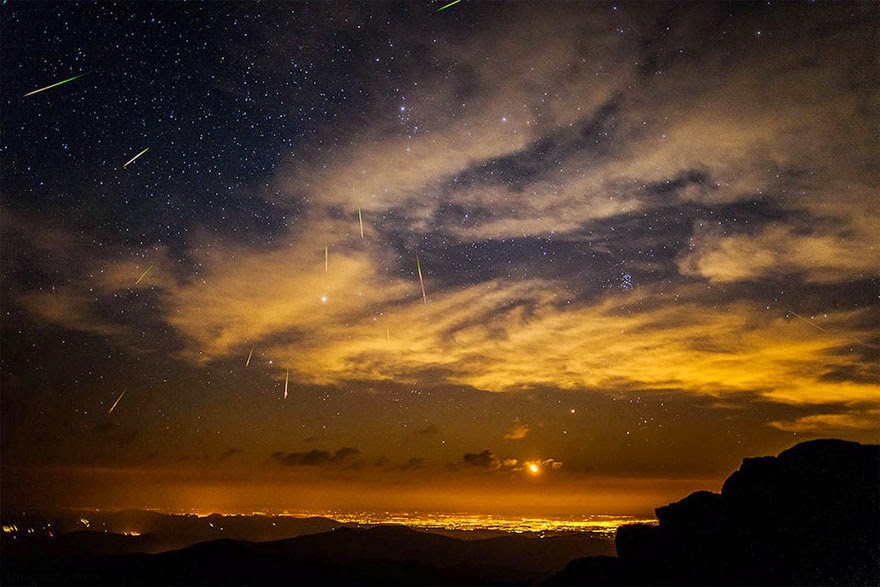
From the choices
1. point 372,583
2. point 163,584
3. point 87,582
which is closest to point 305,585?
point 372,583

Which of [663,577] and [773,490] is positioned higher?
[773,490]

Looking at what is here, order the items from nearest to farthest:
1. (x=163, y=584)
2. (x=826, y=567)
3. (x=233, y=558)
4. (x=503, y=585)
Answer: (x=826, y=567) → (x=503, y=585) → (x=163, y=584) → (x=233, y=558)

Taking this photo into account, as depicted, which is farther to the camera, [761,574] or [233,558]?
[233,558]

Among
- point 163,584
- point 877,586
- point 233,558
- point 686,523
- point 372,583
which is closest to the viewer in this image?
point 877,586

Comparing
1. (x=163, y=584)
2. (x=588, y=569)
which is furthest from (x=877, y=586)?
(x=163, y=584)

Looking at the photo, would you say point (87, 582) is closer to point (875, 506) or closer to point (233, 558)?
point (233, 558)

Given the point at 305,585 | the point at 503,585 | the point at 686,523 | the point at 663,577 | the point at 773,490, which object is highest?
the point at 773,490

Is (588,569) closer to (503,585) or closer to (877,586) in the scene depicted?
(503,585)
